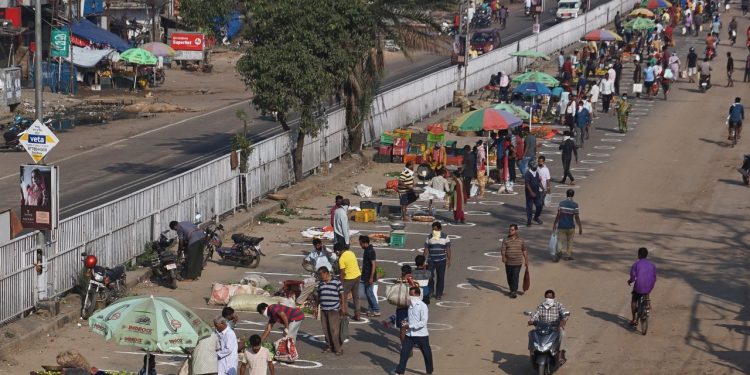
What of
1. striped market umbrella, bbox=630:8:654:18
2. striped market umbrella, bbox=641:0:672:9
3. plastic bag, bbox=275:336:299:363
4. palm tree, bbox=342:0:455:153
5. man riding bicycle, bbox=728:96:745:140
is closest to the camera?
plastic bag, bbox=275:336:299:363

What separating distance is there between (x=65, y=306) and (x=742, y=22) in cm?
6313

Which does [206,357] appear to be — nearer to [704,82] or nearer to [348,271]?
[348,271]

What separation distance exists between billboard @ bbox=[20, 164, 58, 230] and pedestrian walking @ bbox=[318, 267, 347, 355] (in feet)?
14.9

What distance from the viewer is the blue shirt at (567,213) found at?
2636cm

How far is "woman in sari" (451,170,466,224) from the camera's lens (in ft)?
100

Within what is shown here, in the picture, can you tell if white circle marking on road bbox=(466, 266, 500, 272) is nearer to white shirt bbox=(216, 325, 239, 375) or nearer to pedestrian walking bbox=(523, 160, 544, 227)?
pedestrian walking bbox=(523, 160, 544, 227)

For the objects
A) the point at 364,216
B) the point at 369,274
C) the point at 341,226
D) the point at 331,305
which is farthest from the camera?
the point at 364,216

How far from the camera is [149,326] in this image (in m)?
17.2

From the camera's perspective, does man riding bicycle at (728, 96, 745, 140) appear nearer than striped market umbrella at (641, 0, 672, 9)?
Yes

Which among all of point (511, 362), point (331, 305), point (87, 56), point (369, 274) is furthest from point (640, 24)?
point (331, 305)

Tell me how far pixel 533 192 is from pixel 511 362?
33.2ft

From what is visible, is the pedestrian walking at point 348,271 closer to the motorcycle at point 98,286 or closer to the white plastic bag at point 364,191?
the motorcycle at point 98,286

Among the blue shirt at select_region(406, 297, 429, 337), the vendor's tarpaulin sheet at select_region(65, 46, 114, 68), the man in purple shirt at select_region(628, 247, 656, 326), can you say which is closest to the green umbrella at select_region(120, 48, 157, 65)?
the vendor's tarpaulin sheet at select_region(65, 46, 114, 68)

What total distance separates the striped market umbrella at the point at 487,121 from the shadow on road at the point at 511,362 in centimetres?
1405
